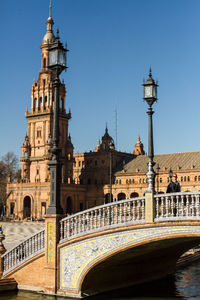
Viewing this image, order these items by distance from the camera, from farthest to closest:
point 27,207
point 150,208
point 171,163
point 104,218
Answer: point 171,163 < point 27,207 < point 104,218 < point 150,208

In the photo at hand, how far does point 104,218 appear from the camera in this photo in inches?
574

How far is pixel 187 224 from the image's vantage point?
1257 cm

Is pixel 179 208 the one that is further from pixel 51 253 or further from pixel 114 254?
pixel 51 253

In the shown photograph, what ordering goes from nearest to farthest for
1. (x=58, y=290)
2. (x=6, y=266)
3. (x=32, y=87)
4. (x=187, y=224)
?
1. (x=187, y=224)
2. (x=58, y=290)
3. (x=6, y=266)
4. (x=32, y=87)

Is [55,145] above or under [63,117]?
under

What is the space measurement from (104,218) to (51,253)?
2.34 meters

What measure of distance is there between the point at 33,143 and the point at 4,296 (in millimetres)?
67783

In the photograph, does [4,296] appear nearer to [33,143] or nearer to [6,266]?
[6,266]

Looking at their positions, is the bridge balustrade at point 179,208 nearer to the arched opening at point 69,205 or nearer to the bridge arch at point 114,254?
the bridge arch at point 114,254

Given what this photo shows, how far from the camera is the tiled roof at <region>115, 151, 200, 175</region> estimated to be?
78.4m

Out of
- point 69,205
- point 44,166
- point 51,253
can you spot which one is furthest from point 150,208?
point 69,205

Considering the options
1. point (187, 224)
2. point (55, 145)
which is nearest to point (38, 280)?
point (55, 145)

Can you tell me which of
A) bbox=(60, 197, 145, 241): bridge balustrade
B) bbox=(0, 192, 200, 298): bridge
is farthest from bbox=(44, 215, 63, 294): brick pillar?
bbox=(60, 197, 145, 241): bridge balustrade

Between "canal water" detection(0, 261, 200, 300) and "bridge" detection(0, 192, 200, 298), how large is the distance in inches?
12.7
